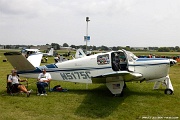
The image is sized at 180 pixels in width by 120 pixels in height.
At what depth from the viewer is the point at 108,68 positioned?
982cm

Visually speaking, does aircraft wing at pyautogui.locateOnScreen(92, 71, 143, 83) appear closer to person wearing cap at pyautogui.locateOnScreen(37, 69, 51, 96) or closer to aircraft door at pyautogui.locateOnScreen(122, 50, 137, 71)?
aircraft door at pyautogui.locateOnScreen(122, 50, 137, 71)

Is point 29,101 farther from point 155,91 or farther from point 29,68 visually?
point 155,91

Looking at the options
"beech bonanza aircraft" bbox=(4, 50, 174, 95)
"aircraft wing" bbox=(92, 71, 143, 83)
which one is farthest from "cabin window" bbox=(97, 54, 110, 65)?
"aircraft wing" bbox=(92, 71, 143, 83)

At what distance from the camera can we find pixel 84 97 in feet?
30.3

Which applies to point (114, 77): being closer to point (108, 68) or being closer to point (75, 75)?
point (108, 68)

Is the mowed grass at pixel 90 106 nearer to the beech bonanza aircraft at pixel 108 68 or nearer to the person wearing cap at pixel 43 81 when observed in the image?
the person wearing cap at pixel 43 81

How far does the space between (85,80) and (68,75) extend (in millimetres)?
802

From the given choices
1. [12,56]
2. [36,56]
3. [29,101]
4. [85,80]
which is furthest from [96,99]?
[36,56]

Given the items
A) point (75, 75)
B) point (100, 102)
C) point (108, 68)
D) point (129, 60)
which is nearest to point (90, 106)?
point (100, 102)

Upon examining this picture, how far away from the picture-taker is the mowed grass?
22.1 feet

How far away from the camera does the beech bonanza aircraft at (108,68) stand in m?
9.52

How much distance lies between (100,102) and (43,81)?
105 inches

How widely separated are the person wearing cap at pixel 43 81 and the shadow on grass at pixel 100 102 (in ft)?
4.94

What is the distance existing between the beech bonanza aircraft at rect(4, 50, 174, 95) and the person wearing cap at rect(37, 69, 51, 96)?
2.28 ft
